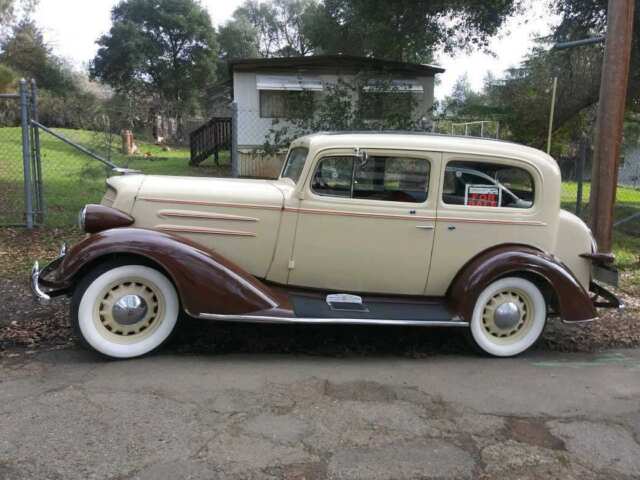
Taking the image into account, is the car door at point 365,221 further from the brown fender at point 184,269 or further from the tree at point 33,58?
the tree at point 33,58

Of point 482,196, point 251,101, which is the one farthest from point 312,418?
point 251,101

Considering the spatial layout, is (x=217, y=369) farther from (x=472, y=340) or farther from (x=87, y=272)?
(x=472, y=340)

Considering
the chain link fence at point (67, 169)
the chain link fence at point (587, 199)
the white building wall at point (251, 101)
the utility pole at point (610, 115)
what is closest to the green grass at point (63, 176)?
the chain link fence at point (67, 169)

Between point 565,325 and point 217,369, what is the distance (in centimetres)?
345

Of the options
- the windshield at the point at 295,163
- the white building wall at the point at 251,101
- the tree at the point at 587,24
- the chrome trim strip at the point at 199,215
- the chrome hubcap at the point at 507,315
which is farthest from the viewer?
the white building wall at the point at 251,101

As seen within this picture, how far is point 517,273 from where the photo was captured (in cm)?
443

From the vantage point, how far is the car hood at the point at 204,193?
423cm

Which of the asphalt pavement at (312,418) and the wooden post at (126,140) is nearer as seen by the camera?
the asphalt pavement at (312,418)

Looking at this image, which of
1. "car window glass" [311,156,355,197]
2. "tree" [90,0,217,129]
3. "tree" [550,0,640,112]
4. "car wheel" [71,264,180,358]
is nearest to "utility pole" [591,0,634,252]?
"car window glass" [311,156,355,197]

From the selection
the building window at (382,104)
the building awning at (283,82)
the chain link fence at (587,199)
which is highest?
the building awning at (283,82)

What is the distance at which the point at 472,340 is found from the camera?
14.5 ft

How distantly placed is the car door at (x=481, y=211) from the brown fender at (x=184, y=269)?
1.44 m

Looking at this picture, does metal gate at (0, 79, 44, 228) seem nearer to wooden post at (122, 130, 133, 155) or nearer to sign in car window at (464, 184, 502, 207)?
wooden post at (122, 130, 133, 155)

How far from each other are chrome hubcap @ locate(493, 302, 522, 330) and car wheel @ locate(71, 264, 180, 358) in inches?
97.7
